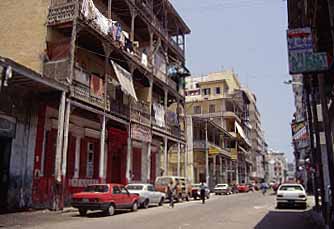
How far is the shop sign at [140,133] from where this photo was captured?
25106 mm

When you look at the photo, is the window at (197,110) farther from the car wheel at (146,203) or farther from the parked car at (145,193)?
the car wheel at (146,203)

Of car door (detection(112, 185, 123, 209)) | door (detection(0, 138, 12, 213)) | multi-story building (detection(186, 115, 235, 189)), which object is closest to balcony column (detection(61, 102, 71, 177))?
door (detection(0, 138, 12, 213))

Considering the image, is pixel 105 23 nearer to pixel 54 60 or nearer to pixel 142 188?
pixel 54 60

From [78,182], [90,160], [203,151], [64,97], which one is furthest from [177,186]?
[203,151]

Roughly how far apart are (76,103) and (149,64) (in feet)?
36.0

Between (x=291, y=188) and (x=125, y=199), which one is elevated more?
(x=291, y=188)

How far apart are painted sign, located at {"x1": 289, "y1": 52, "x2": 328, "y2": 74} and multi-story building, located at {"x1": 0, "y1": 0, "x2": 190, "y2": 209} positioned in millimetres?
10383

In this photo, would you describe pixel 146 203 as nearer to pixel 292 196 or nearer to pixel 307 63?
pixel 292 196

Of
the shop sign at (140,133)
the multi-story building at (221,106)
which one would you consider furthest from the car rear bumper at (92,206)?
the multi-story building at (221,106)

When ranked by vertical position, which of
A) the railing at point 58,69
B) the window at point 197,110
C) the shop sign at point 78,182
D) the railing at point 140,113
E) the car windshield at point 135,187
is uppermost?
the window at point 197,110

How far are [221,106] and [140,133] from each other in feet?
131

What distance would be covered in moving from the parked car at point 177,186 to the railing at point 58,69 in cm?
1184

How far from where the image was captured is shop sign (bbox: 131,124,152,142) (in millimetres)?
25106

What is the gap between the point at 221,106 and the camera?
64250 mm
